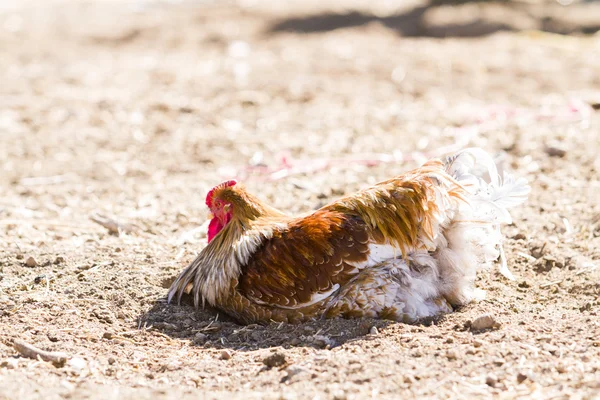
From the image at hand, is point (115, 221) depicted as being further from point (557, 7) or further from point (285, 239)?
point (557, 7)

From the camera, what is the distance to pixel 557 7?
589 inches

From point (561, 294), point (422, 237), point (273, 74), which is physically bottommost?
point (561, 294)

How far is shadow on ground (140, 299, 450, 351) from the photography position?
4.22m

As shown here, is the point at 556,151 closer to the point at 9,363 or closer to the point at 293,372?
the point at 293,372

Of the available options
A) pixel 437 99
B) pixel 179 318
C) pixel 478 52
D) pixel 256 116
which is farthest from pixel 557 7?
pixel 179 318

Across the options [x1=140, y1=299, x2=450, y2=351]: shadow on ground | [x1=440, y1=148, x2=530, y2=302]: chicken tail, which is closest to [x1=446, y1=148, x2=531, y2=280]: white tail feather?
[x1=440, y1=148, x2=530, y2=302]: chicken tail

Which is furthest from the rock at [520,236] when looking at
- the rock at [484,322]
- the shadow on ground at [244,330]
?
the rock at [484,322]

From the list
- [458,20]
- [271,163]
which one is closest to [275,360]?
[271,163]

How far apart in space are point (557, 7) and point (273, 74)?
21.9 feet

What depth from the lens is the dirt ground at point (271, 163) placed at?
375cm

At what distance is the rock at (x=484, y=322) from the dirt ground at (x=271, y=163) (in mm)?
34

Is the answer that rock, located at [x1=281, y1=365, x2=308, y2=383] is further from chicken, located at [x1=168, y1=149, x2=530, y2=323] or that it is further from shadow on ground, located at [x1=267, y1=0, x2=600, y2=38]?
shadow on ground, located at [x1=267, y1=0, x2=600, y2=38]

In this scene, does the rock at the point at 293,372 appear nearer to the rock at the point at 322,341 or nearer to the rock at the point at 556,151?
the rock at the point at 322,341

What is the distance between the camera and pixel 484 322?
4156mm
